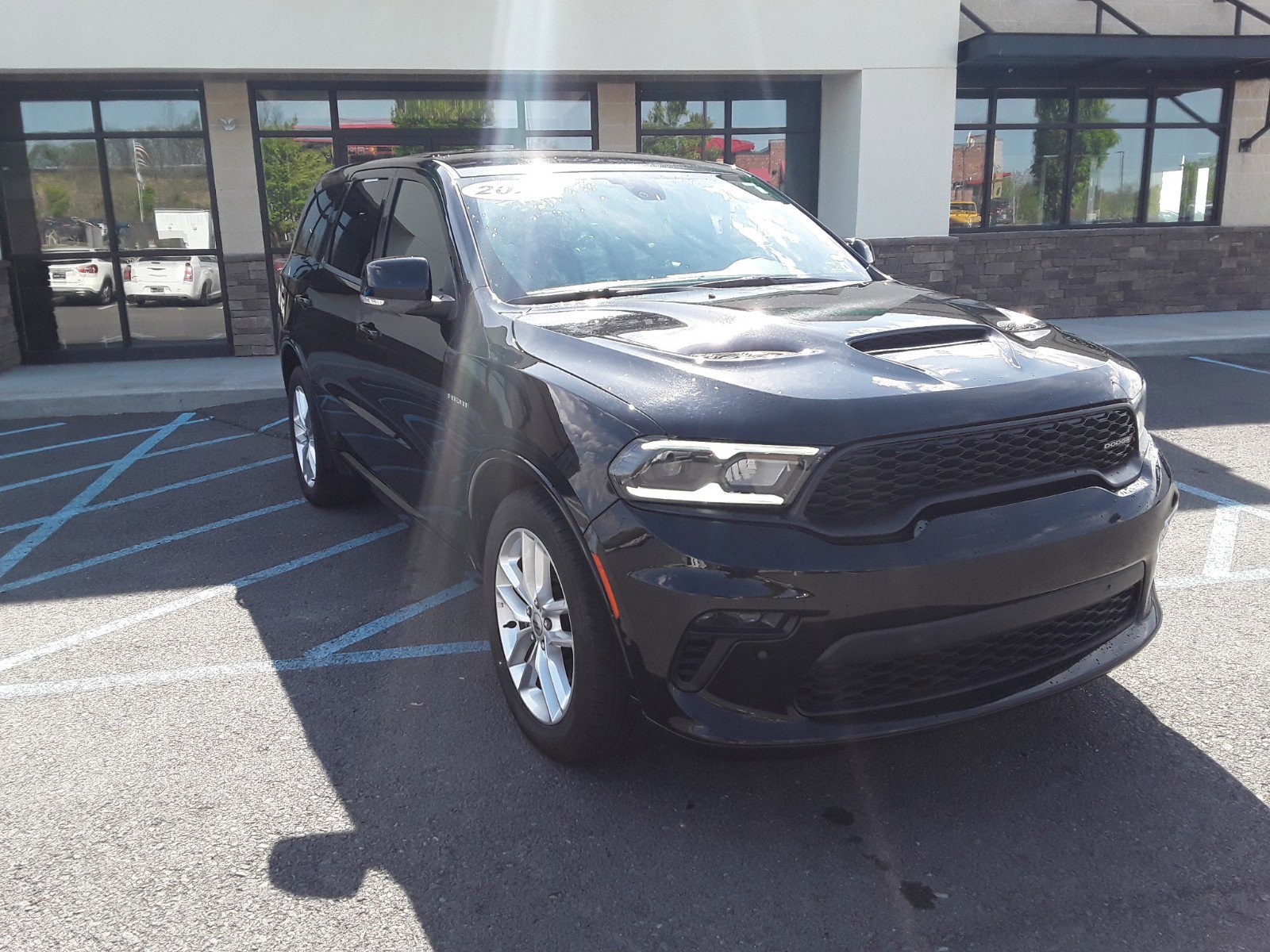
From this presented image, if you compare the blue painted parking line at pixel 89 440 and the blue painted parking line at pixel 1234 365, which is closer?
the blue painted parking line at pixel 89 440

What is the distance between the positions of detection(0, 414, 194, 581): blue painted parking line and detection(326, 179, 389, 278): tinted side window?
2265 mm

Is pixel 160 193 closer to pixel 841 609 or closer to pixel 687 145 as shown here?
pixel 687 145

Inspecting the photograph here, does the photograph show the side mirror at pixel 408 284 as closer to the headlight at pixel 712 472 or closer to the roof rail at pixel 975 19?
the headlight at pixel 712 472

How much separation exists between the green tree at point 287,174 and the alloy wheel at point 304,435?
23.1 ft

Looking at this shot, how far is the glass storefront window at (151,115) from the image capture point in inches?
469

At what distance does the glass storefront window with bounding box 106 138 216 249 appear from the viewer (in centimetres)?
1202

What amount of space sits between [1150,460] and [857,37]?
10591mm

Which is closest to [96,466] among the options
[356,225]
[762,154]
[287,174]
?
[356,225]

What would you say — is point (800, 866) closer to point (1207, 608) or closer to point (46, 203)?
point (1207, 608)

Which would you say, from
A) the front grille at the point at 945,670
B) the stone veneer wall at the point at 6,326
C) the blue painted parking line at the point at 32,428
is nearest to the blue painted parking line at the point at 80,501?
the blue painted parking line at the point at 32,428

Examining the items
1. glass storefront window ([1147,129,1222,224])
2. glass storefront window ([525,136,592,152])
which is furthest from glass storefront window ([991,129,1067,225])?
glass storefront window ([525,136,592,152])

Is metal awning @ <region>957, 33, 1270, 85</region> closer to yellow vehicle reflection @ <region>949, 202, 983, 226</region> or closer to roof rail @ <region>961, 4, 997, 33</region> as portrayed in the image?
roof rail @ <region>961, 4, 997, 33</region>

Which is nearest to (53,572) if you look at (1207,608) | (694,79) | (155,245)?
(1207,608)

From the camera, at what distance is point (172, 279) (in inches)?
488
